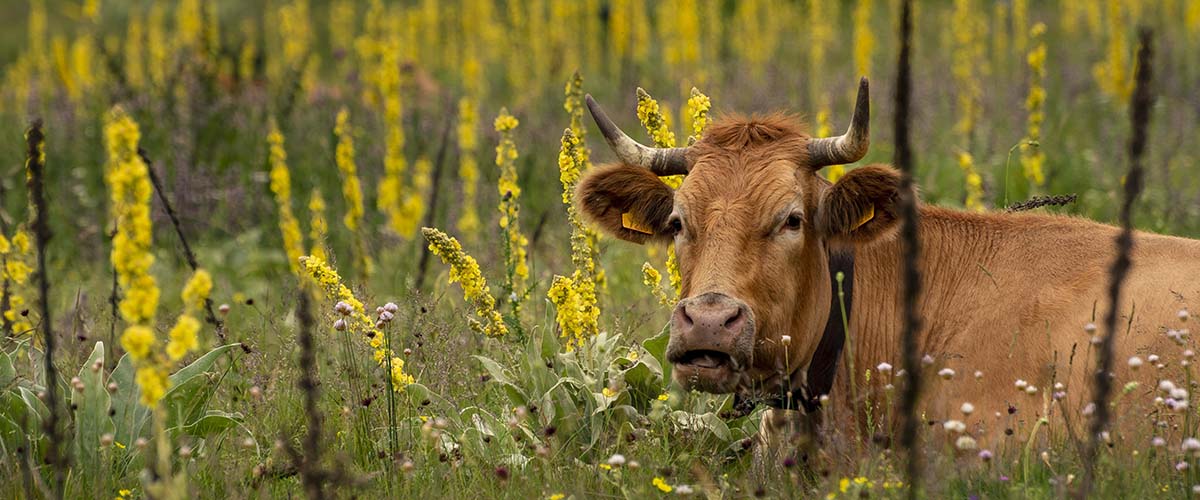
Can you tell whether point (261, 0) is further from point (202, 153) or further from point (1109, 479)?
point (1109, 479)

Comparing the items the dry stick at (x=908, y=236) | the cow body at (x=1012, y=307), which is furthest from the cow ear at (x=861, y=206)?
the dry stick at (x=908, y=236)

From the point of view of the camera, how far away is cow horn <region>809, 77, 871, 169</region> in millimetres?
4996

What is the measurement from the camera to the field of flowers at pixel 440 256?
4.33 m

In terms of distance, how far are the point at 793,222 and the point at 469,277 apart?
1319 mm

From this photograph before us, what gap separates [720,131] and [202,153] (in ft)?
25.6

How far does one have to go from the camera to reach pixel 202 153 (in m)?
12.1

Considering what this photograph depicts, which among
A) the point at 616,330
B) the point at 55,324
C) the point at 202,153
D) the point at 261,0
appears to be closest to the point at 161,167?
the point at 202,153

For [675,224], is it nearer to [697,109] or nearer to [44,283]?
[697,109]

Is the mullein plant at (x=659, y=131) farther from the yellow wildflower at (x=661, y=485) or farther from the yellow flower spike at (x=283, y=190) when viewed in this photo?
the yellow flower spike at (x=283, y=190)

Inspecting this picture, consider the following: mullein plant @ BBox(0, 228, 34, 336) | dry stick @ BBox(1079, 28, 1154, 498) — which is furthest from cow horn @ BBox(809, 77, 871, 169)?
mullein plant @ BBox(0, 228, 34, 336)

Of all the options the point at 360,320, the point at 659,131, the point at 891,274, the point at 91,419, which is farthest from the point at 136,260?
the point at 891,274

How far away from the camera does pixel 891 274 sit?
18.6ft

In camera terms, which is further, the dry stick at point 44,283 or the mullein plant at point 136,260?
the dry stick at point 44,283

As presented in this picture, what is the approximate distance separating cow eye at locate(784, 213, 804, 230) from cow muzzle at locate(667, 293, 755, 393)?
1.73 feet
